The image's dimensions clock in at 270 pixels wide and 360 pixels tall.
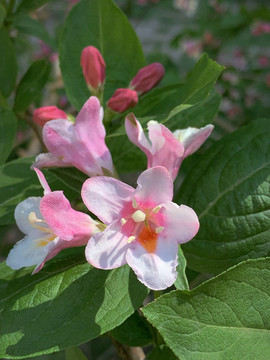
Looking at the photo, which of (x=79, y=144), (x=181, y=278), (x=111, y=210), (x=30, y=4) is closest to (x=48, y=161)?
(x=79, y=144)

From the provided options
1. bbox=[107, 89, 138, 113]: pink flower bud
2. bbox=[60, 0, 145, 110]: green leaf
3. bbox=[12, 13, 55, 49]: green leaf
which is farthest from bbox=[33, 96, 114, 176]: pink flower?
bbox=[12, 13, 55, 49]: green leaf

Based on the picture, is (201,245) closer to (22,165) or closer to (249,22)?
(22,165)

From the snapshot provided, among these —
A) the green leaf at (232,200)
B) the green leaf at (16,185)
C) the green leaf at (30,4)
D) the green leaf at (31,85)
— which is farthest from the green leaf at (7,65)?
the green leaf at (232,200)

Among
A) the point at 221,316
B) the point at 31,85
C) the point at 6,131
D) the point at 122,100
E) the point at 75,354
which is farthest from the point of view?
the point at 31,85

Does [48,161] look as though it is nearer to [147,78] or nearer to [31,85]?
[147,78]

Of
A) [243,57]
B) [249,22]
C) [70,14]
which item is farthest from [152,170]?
[243,57]

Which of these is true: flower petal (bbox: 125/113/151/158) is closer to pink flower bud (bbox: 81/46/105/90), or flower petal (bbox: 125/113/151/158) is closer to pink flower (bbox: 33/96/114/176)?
pink flower (bbox: 33/96/114/176)
